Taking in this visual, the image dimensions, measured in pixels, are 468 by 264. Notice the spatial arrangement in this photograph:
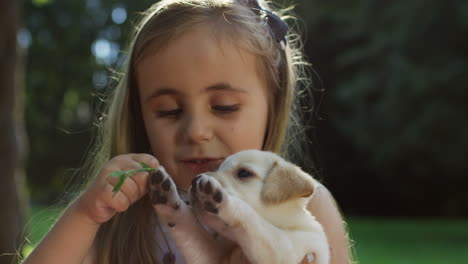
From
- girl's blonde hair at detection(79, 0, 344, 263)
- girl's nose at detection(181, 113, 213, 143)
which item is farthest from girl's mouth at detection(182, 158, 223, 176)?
girl's blonde hair at detection(79, 0, 344, 263)

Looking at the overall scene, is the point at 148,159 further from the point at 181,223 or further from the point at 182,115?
the point at 182,115

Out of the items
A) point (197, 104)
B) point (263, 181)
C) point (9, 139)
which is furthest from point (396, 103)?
point (263, 181)

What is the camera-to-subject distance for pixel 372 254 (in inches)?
607

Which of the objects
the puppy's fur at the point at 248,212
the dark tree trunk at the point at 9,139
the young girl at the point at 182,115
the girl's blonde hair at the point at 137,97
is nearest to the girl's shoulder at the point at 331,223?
the young girl at the point at 182,115

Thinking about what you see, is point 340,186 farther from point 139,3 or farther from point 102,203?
point 102,203

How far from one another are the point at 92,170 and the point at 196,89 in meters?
1.14

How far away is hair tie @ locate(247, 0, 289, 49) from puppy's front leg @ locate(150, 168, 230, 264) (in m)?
1.45

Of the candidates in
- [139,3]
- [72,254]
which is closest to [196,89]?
[72,254]

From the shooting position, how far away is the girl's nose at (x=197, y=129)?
2932 mm

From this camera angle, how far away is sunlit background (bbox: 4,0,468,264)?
20156mm

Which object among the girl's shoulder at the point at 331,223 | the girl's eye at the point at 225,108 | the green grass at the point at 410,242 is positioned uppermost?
the girl's eye at the point at 225,108

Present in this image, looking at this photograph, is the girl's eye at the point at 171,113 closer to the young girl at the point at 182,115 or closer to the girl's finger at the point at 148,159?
the young girl at the point at 182,115

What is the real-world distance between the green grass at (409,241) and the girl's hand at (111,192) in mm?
8931

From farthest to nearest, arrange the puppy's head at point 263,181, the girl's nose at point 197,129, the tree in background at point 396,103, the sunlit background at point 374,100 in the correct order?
1. the tree in background at point 396,103
2. the sunlit background at point 374,100
3. the girl's nose at point 197,129
4. the puppy's head at point 263,181
